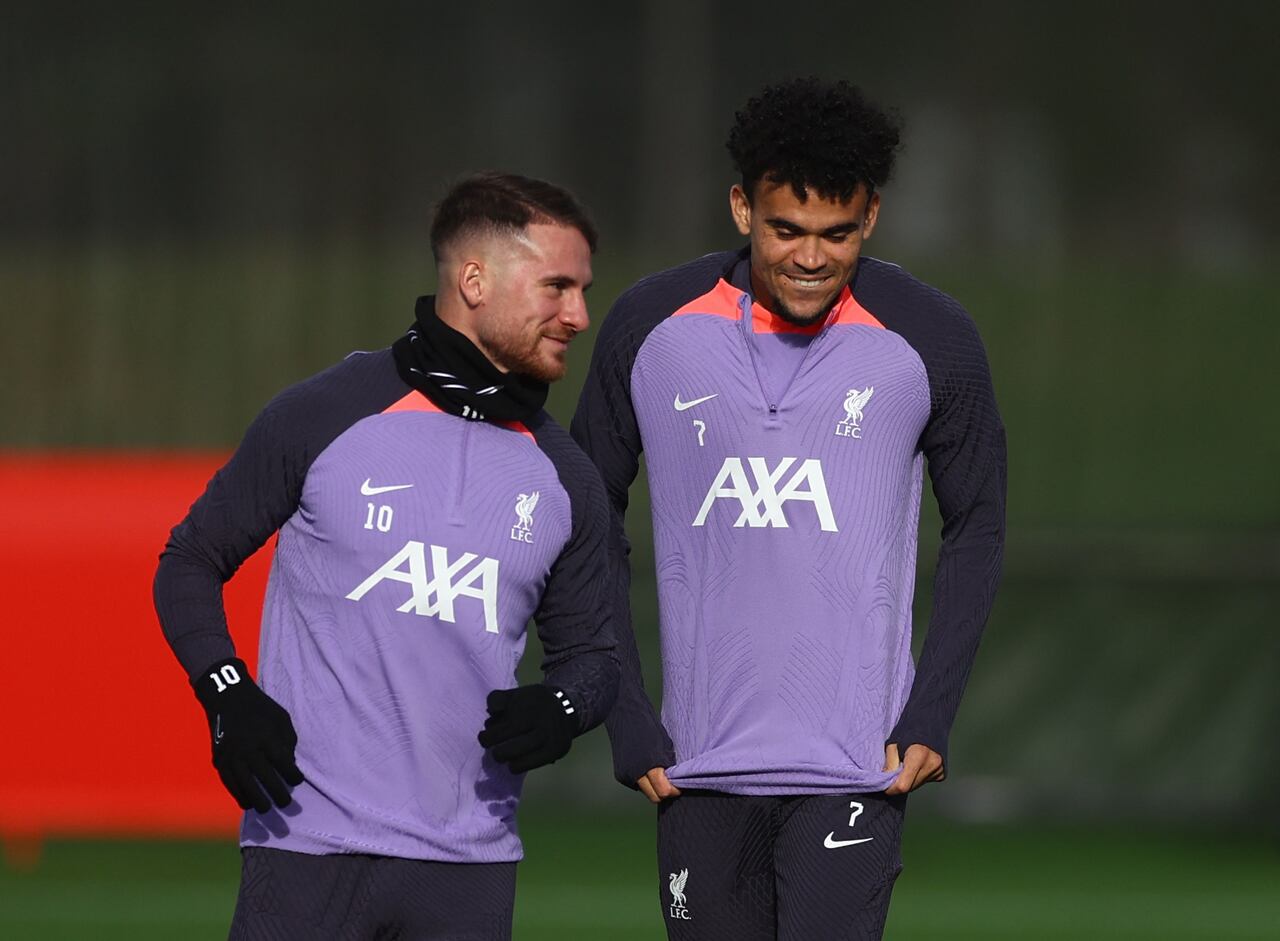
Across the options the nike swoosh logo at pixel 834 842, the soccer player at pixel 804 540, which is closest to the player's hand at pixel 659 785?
the soccer player at pixel 804 540

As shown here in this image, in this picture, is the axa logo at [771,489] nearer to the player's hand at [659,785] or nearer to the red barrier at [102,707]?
the player's hand at [659,785]

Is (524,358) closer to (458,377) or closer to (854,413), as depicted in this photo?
(458,377)

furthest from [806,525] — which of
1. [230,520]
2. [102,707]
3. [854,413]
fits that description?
[102,707]

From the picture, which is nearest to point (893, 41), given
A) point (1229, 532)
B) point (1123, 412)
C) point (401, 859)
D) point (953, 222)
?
point (953, 222)

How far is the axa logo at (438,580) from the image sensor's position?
3.35m

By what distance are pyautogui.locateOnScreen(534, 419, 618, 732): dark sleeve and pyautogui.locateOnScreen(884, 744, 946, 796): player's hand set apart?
0.59 metres

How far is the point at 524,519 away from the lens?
346 cm

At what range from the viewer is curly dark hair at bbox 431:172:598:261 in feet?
11.5

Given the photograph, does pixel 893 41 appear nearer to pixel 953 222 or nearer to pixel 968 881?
pixel 953 222

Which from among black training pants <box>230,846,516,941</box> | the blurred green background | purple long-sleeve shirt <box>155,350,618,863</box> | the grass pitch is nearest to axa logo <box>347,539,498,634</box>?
purple long-sleeve shirt <box>155,350,618,863</box>

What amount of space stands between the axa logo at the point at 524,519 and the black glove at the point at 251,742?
0.46m

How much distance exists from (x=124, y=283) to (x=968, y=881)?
4765mm

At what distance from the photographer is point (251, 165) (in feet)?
33.9

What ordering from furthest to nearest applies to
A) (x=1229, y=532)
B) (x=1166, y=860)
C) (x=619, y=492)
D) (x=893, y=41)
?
(x=893, y=41) < (x=1229, y=532) < (x=1166, y=860) < (x=619, y=492)
